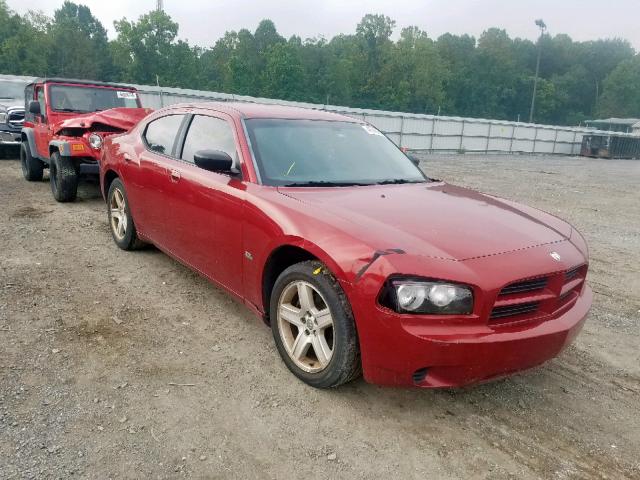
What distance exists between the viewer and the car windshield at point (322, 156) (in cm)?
350

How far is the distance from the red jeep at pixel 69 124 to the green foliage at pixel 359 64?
5818 centimetres

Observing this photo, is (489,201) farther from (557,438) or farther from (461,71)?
(461,71)

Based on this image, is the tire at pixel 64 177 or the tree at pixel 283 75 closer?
the tire at pixel 64 177

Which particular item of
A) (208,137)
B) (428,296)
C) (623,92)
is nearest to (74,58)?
(208,137)

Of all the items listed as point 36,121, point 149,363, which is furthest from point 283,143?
point 36,121

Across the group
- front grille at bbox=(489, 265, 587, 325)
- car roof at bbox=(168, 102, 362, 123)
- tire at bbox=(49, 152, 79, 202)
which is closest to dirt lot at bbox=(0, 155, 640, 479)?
front grille at bbox=(489, 265, 587, 325)

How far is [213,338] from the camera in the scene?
3613mm

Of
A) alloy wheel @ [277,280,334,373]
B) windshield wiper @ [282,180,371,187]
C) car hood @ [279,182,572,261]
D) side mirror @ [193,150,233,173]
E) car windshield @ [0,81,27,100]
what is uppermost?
car windshield @ [0,81,27,100]

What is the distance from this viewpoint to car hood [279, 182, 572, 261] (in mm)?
2643

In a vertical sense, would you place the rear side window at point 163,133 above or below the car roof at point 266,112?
below

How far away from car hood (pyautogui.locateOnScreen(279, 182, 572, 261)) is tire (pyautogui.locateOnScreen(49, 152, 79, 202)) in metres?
5.43

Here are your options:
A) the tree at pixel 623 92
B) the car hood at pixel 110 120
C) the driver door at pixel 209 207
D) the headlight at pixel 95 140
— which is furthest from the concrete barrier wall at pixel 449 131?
the tree at pixel 623 92

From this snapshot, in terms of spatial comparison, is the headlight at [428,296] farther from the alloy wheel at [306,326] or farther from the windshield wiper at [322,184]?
the windshield wiper at [322,184]

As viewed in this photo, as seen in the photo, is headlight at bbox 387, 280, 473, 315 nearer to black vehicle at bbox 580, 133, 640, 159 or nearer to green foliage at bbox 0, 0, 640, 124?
black vehicle at bbox 580, 133, 640, 159
